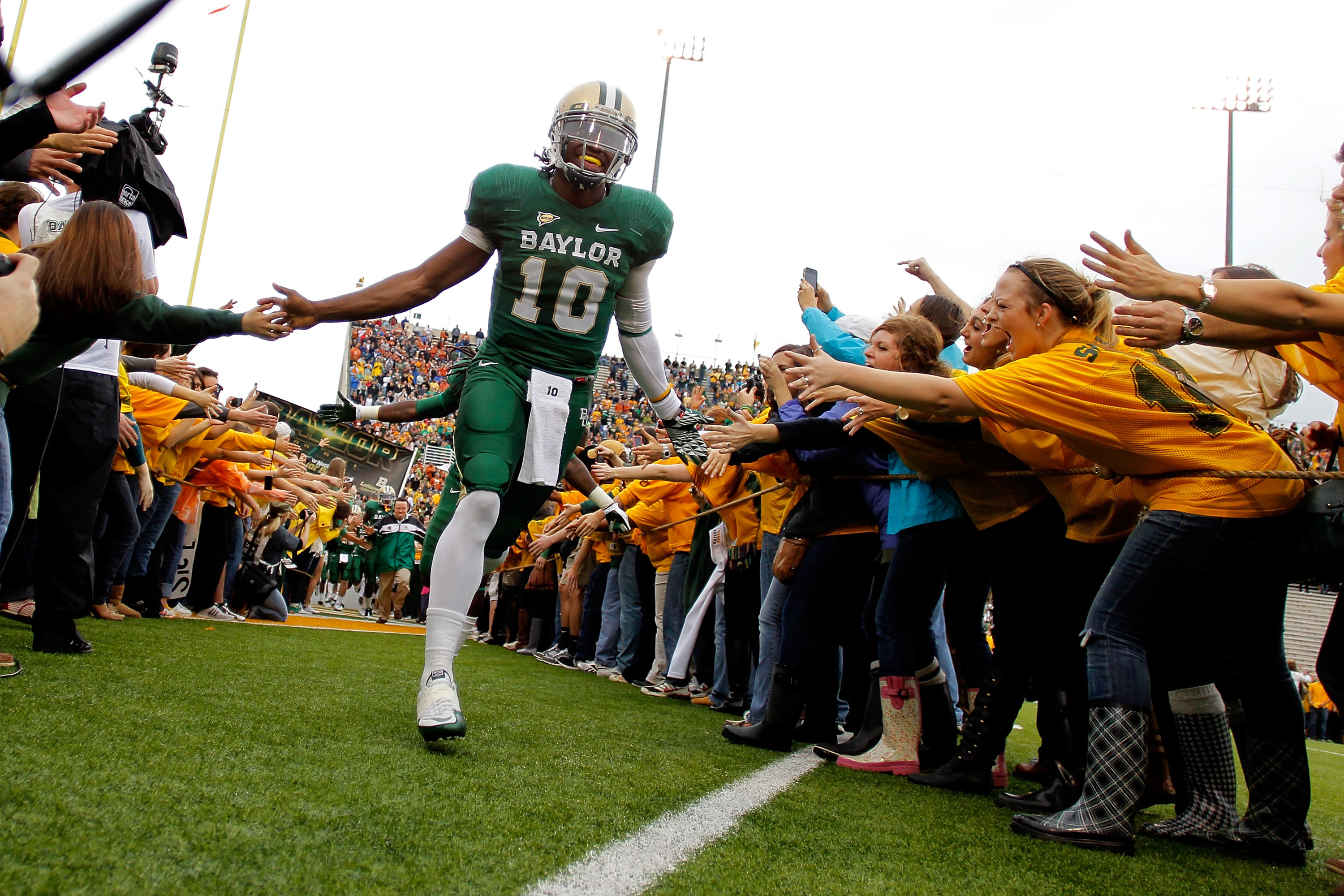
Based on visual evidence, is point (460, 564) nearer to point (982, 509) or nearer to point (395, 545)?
point (982, 509)

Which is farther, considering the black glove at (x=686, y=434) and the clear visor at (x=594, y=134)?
the black glove at (x=686, y=434)

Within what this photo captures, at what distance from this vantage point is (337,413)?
5.34 m

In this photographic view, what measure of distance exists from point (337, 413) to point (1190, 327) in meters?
4.37

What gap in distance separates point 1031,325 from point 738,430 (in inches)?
48.4

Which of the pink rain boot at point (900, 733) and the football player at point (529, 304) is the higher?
the football player at point (529, 304)

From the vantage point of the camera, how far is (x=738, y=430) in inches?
155

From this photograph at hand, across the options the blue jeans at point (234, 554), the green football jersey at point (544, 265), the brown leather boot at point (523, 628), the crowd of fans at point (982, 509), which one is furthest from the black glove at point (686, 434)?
the brown leather boot at point (523, 628)

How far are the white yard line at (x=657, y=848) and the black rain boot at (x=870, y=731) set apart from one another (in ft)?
3.58

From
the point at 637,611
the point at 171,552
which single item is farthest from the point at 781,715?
the point at 171,552

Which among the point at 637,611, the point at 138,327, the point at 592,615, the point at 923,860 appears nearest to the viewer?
the point at 923,860

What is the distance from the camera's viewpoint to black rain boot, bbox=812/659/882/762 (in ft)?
13.6

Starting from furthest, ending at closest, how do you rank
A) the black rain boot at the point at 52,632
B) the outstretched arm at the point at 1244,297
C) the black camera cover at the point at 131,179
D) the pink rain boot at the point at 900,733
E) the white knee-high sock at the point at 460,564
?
the black camera cover at the point at 131,179 < the black rain boot at the point at 52,632 < the pink rain boot at the point at 900,733 < the white knee-high sock at the point at 460,564 < the outstretched arm at the point at 1244,297

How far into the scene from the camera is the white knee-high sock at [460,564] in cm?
352

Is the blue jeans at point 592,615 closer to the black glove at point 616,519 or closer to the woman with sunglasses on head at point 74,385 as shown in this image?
the black glove at point 616,519
